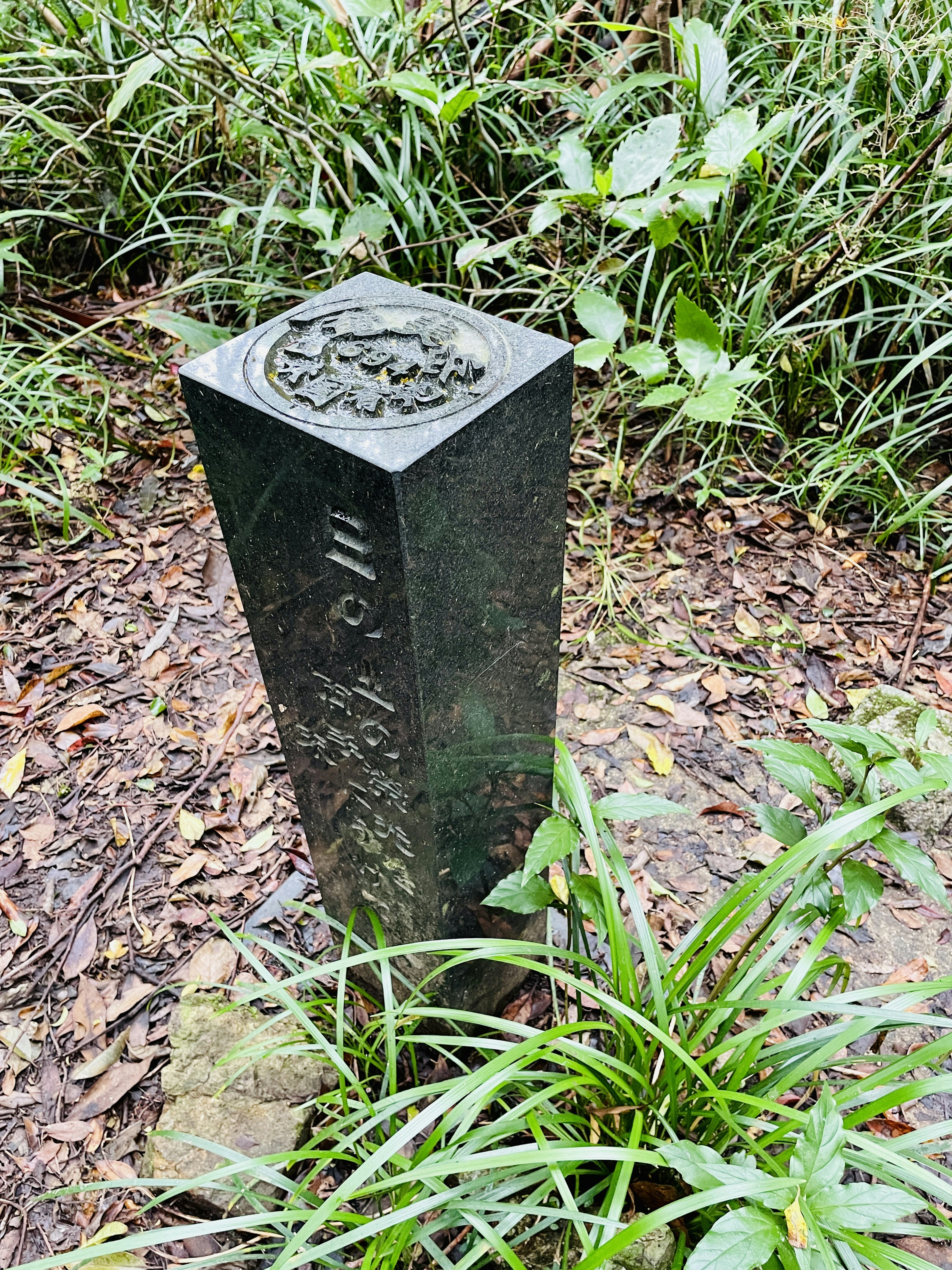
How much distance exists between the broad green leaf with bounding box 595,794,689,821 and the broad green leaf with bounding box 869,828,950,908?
325 millimetres

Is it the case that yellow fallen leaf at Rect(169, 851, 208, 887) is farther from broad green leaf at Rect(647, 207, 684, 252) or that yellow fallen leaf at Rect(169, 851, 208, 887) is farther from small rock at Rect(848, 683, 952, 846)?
broad green leaf at Rect(647, 207, 684, 252)

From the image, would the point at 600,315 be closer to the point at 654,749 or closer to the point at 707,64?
the point at 707,64

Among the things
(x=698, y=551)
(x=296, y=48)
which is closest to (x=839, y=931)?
(x=698, y=551)

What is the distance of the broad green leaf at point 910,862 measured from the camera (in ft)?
4.95

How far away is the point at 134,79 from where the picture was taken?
2873mm

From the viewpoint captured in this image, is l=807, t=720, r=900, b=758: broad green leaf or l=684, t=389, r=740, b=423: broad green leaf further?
l=684, t=389, r=740, b=423: broad green leaf

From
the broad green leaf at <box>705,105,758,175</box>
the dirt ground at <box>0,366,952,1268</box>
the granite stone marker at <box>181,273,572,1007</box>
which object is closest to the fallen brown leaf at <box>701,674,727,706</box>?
the dirt ground at <box>0,366,952,1268</box>

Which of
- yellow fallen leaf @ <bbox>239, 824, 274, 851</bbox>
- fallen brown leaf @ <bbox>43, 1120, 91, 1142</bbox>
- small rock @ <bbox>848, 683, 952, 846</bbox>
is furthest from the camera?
yellow fallen leaf @ <bbox>239, 824, 274, 851</bbox>

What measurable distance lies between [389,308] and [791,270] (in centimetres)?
216

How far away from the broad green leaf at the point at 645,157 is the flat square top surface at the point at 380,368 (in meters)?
1.10

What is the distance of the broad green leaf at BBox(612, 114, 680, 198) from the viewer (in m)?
2.49

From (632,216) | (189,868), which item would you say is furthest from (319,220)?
(189,868)

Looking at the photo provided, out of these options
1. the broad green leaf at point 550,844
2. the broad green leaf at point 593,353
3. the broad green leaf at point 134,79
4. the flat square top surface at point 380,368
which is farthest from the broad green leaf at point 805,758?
the broad green leaf at point 134,79

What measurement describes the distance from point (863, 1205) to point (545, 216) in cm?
240
